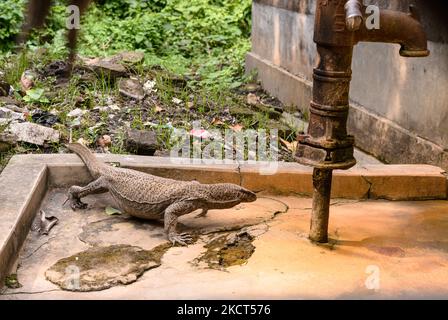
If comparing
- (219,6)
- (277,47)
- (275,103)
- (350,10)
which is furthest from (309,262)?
(219,6)

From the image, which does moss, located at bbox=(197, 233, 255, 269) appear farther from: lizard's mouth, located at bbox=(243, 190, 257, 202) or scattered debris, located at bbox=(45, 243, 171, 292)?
lizard's mouth, located at bbox=(243, 190, 257, 202)

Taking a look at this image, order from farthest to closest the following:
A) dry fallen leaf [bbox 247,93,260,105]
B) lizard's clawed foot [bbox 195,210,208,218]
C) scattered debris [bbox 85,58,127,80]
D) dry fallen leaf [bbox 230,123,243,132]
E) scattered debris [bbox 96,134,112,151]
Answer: dry fallen leaf [bbox 247,93,260,105] → scattered debris [bbox 85,58,127,80] → dry fallen leaf [bbox 230,123,243,132] → scattered debris [bbox 96,134,112,151] → lizard's clawed foot [bbox 195,210,208,218]

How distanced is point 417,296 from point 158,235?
144cm

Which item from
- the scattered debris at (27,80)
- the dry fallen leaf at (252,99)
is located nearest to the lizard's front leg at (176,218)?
the scattered debris at (27,80)

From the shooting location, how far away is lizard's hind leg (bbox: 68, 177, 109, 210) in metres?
3.79

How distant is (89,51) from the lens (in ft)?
27.5

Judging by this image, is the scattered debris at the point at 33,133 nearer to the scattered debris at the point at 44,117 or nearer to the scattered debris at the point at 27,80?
the scattered debris at the point at 44,117

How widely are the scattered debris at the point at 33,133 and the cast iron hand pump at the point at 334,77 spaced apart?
226 centimetres

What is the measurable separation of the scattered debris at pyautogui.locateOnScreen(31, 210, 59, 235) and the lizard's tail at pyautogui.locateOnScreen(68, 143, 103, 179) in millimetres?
461

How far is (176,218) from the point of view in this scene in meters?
3.51

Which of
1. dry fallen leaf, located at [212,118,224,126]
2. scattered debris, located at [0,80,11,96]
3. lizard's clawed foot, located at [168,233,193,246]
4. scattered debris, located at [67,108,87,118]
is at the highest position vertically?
scattered debris, located at [0,80,11,96]

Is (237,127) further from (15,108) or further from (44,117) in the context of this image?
(15,108)

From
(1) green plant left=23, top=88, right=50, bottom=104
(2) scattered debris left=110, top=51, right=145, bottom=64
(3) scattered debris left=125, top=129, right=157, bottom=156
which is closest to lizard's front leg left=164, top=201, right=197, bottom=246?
(3) scattered debris left=125, top=129, right=157, bottom=156

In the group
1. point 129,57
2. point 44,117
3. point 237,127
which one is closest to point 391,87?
point 237,127
